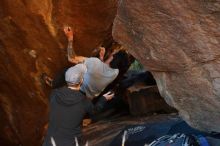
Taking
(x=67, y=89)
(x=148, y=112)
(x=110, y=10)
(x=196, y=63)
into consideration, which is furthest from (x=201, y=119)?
(x=148, y=112)

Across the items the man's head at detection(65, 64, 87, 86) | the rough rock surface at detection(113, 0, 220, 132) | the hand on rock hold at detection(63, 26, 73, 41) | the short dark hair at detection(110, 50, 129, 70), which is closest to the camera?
the rough rock surface at detection(113, 0, 220, 132)

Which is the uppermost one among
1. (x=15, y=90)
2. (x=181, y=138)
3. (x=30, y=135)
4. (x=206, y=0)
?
(x=206, y=0)

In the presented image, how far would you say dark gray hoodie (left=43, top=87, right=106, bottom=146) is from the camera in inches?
171

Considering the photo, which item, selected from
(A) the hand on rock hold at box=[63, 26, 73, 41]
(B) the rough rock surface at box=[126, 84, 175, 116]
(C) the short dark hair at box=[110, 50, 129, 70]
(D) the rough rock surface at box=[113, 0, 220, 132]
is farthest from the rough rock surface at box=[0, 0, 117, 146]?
(D) the rough rock surface at box=[113, 0, 220, 132]

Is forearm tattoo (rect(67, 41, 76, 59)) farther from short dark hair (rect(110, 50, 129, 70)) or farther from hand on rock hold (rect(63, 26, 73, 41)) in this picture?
short dark hair (rect(110, 50, 129, 70))

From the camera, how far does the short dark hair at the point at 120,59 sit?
6.00 m

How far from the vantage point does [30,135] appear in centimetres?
657

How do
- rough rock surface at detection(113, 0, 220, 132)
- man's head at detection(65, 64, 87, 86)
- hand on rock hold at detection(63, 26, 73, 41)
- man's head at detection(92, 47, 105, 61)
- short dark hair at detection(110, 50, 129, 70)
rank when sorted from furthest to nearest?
short dark hair at detection(110, 50, 129, 70), man's head at detection(92, 47, 105, 61), hand on rock hold at detection(63, 26, 73, 41), man's head at detection(65, 64, 87, 86), rough rock surface at detection(113, 0, 220, 132)

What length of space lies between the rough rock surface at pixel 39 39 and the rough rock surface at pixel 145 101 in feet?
2.91

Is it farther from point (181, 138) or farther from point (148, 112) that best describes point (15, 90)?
point (181, 138)

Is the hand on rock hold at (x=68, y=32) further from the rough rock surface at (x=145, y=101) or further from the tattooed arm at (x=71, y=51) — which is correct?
the rough rock surface at (x=145, y=101)

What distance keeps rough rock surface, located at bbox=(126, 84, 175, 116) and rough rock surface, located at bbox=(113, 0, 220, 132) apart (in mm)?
2375

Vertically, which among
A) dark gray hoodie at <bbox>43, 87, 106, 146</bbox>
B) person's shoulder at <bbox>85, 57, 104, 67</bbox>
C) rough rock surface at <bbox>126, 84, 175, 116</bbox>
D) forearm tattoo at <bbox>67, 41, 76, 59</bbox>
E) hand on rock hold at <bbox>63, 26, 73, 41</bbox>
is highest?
hand on rock hold at <bbox>63, 26, 73, 41</bbox>

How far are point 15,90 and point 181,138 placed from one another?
10.00 ft
